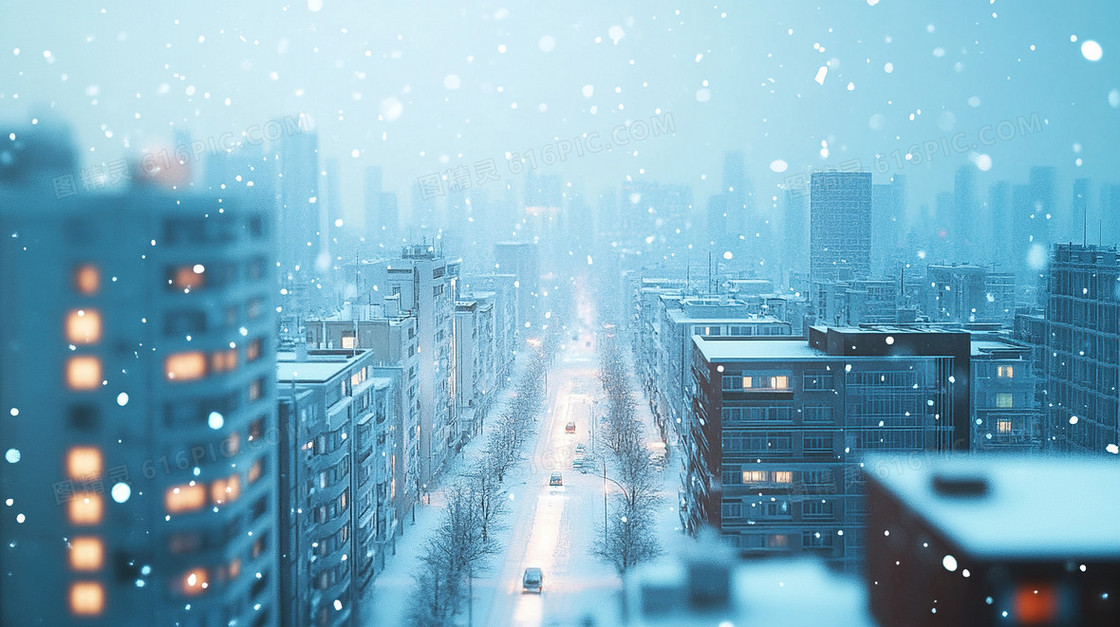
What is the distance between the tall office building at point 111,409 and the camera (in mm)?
4375

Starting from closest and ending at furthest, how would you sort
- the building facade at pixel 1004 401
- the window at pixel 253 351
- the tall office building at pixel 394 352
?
the window at pixel 253 351 < the building facade at pixel 1004 401 < the tall office building at pixel 394 352

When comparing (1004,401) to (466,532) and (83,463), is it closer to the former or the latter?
(466,532)

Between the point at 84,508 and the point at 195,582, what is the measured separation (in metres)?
0.67

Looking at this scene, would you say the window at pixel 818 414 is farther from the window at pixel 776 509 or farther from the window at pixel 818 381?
the window at pixel 776 509

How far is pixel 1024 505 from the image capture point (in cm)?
376

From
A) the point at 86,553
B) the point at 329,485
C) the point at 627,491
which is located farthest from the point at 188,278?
the point at 627,491

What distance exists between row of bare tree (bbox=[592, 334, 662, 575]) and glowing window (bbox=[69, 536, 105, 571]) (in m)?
3.76

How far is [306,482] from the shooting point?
5.66m

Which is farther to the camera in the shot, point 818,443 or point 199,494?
point 818,443

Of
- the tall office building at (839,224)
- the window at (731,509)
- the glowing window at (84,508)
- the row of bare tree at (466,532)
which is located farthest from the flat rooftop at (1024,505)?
the tall office building at (839,224)

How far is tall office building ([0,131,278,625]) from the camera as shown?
4375 millimetres

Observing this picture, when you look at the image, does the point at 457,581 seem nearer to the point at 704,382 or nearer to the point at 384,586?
the point at 384,586

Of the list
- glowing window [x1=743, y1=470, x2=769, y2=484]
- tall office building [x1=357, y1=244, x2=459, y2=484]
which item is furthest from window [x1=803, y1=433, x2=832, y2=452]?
tall office building [x1=357, y1=244, x2=459, y2=484]

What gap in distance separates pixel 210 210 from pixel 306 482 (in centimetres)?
191
